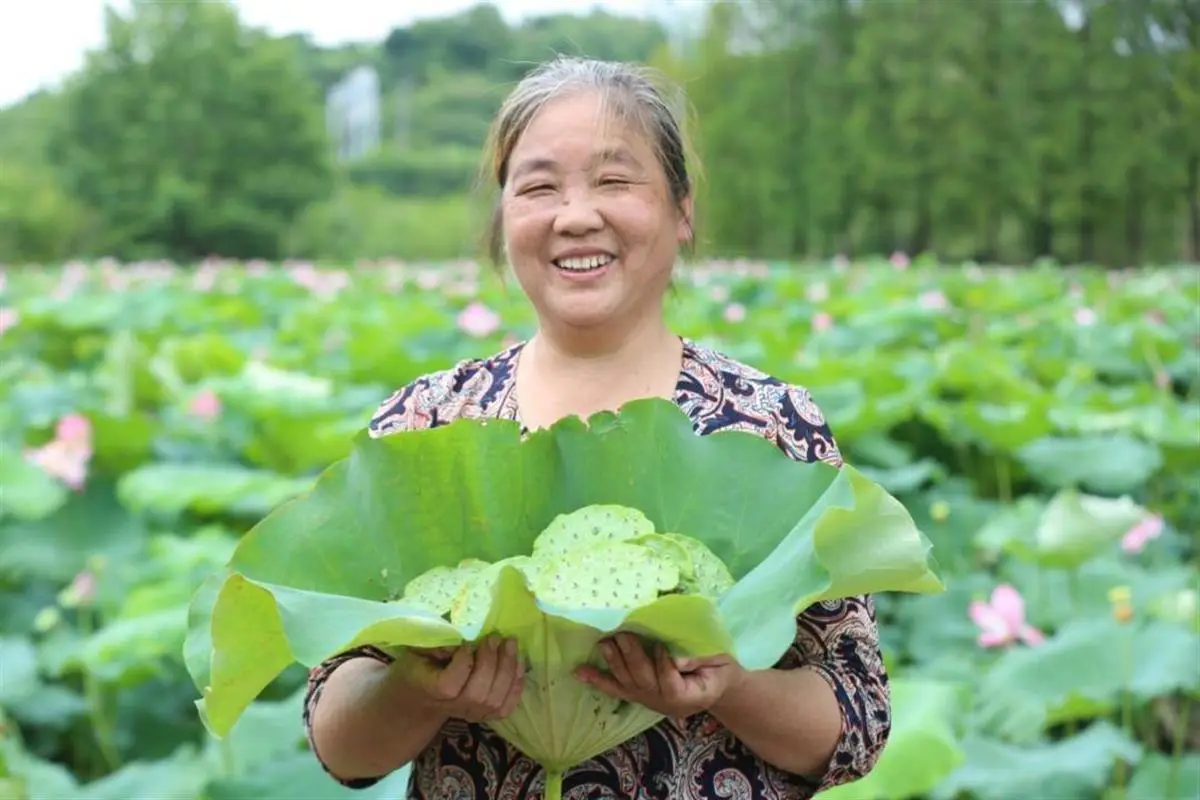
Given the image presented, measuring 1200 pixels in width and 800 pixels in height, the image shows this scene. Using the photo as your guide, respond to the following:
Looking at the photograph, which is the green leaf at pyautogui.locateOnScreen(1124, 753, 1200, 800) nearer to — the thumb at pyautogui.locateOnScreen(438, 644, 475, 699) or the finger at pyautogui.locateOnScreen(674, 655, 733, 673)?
the finger at pyautogui.locateOnScreen(674, 655, 733, 673)

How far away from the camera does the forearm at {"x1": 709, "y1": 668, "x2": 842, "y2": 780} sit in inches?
48.5

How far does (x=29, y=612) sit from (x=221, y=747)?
4.64ft

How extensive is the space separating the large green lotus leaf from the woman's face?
17 centimetres

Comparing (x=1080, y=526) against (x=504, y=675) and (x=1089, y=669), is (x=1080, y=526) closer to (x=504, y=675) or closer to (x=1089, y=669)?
(x=1089, y=669)

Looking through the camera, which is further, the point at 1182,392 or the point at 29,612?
the point at 1182,392

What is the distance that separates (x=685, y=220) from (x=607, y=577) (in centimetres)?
54

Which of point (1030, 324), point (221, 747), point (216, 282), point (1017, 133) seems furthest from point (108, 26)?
point (221, 747)

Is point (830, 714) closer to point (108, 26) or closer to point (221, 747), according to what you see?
point (221, 747)

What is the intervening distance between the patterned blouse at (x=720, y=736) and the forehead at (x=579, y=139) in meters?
0.23

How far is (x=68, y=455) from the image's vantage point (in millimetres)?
3570

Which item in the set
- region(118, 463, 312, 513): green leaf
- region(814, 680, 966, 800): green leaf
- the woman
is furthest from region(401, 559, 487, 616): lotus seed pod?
region(118, 463, 312, 513): green leaf

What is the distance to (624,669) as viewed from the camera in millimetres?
1064

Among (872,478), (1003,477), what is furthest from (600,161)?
(1003,477)

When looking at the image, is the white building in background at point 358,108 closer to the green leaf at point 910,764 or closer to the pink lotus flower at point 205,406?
the pink lotus flower at point 205,406
